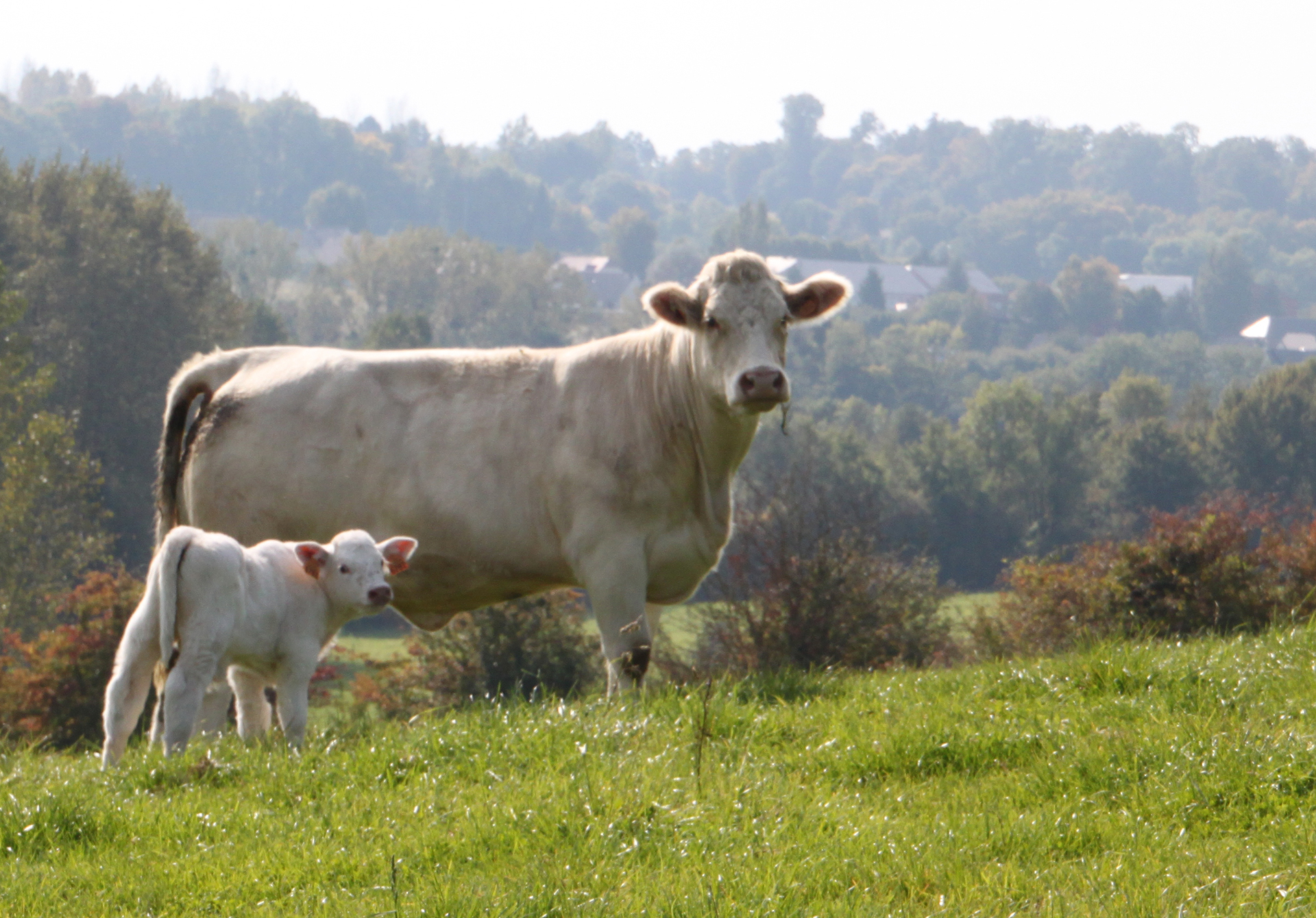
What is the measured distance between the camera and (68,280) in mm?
45438

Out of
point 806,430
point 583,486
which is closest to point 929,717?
point 583,486

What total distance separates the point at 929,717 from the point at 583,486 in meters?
2.76

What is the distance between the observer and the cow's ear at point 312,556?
7.12 metres

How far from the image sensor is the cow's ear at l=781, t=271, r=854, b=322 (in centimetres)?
820

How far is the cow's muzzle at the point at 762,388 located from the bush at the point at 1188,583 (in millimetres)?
4426

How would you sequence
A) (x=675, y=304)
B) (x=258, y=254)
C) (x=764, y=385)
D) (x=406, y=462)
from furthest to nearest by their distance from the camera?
(x=258, y=254) < (x=406, y=462) < (x=675, y=304) < (x=764, y=385)

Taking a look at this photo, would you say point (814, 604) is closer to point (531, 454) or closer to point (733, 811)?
point (531, 454)

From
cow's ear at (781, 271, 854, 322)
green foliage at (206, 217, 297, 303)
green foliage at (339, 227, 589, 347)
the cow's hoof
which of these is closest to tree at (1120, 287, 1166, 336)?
green foliage at (339, 227, 589, 347)

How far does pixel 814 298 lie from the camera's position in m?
8.24

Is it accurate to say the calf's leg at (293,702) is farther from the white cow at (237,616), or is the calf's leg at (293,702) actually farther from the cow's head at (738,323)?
the cow's head at (738,323)

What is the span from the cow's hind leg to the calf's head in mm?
800

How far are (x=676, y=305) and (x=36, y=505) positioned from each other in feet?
101

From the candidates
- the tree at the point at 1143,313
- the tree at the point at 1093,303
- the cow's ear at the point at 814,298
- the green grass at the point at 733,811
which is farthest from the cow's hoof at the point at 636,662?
the tree at the point at 1143,313

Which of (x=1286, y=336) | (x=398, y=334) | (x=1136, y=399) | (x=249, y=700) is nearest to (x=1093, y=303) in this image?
(x=1286, y=336)
